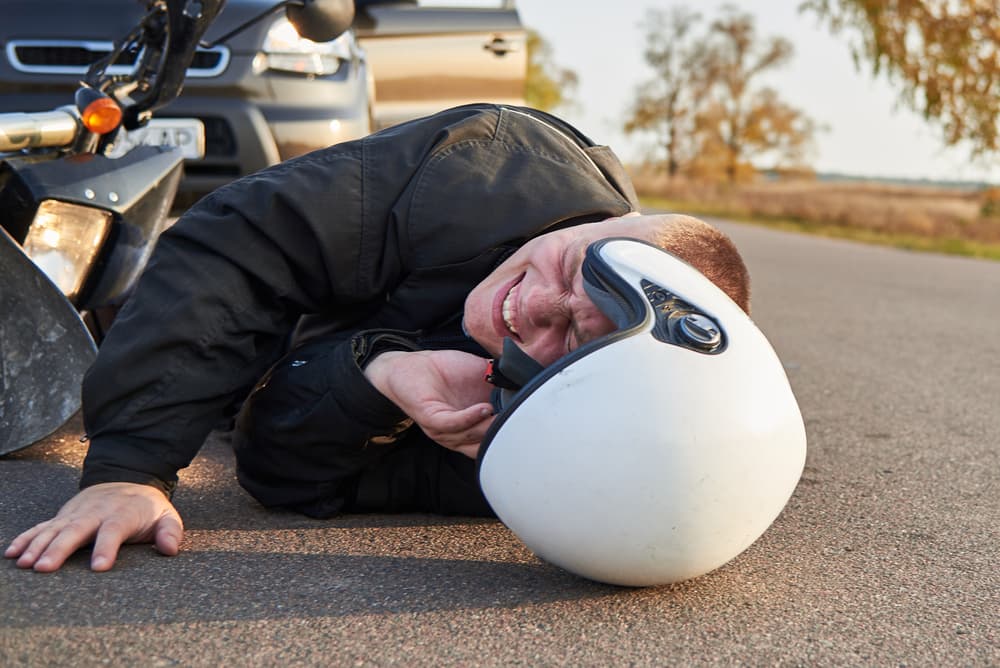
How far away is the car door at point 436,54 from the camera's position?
20.7ft

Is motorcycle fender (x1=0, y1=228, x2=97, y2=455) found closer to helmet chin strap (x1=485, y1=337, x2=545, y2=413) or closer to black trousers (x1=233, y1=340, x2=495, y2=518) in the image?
black trousers (x1=233, y1=340, x2=495, y2=518)

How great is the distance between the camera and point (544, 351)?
204 cm

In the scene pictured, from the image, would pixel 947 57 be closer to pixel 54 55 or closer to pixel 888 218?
pixel 888 218

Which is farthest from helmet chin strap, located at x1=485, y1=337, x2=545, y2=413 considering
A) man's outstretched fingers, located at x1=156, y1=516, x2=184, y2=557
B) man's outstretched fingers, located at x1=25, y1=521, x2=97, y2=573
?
man's outstretched fingers, located at x1=25, y1=521, x2=97, y2=573

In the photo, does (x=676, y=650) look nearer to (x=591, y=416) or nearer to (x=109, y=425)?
(x=591, y=416)

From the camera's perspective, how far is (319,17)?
113 inches

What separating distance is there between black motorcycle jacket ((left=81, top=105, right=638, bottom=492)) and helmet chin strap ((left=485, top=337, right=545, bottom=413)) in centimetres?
30

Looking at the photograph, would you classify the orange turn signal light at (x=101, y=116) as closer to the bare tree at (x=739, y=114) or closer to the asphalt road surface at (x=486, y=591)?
the asphalt road surface at (x=486, y=591)

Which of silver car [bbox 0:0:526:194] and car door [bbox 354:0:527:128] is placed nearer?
silver car [bbox 0:0:526:194]

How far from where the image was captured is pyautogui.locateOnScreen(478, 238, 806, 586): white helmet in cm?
172

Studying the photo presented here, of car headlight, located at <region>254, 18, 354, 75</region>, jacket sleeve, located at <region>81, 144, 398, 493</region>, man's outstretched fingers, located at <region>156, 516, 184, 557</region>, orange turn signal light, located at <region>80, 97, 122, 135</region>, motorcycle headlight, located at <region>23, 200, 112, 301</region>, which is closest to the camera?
man's outstretched fingers, located at <region>156, 516, 184, 557</region>

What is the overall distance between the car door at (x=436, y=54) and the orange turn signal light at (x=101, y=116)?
9.99ft

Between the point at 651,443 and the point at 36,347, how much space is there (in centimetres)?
176

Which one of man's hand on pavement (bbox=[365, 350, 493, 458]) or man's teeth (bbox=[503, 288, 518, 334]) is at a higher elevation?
man's teeth (bbox=[503, 288, 518, 334])
